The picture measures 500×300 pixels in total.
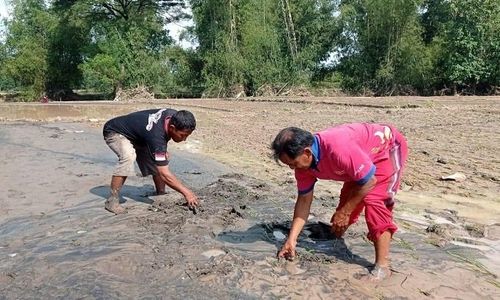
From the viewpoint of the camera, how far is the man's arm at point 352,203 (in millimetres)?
3244

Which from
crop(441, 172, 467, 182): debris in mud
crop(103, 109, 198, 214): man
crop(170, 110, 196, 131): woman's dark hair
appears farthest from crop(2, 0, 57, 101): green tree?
crop(170, 110, 196, 131): woman's dark hair

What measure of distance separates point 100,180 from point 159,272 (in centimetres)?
369

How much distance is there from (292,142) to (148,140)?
231 cm

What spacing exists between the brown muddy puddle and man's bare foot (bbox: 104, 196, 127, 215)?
0.12 metres

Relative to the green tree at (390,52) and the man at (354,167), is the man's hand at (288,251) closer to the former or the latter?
the man at (354,167)

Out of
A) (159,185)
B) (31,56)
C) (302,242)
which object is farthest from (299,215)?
(31,56)

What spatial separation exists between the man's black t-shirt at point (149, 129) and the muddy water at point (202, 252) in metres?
0.67

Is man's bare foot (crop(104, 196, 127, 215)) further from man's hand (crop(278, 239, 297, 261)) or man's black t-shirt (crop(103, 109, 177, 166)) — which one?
man's hand (crop(278, 239, 297, 261))

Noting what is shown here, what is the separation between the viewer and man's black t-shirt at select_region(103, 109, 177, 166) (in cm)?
483

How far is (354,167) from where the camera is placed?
3.14 meters

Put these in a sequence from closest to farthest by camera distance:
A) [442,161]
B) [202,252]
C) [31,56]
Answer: [202,252]
[442,161]
[31,56]

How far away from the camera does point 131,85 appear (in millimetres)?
35719

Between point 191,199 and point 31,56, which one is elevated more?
point 31,56

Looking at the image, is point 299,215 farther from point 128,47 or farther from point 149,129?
point 128,47
